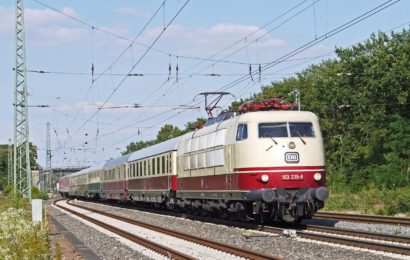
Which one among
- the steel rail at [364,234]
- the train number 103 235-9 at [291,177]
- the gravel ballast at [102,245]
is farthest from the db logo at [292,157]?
the gravel ballast at [102,245]

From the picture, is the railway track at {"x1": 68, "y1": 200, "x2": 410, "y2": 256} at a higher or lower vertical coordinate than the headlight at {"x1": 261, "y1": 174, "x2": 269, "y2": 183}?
lower

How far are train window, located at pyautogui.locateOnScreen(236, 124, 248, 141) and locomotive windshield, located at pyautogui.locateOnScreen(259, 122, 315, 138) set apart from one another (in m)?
0.45

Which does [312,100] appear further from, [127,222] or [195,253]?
[195,253]

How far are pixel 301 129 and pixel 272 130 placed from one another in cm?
93

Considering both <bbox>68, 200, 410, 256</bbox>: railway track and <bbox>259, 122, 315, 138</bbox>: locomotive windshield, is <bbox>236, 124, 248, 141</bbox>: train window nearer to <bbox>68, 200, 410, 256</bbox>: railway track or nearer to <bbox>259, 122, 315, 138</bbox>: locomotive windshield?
<bbox>259, 122, 315, 138</bbox>: locomotive windshield

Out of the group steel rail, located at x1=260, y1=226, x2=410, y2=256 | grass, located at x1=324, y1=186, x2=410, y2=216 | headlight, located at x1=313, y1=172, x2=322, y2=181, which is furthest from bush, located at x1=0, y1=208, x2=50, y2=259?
grass, located at x1=324, y1=186, x2=410, y2=216

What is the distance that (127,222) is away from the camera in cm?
2862

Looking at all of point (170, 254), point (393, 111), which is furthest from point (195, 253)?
point (393, 111)

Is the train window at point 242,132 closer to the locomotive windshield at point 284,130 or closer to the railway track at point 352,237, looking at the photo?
the locomotive windshield at point 284,130

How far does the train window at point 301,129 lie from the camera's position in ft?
66.3

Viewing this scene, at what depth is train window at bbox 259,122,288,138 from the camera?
790 inches

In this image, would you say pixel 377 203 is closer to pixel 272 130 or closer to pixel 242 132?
pixel 272 130

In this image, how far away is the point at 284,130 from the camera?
66.2 feet

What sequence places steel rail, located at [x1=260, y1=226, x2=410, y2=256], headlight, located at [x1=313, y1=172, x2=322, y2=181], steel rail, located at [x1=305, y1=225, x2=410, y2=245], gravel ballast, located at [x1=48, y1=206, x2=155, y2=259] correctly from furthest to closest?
headlight, located at [x1=313, y1=172, x2=322, y2=181] → gravel ballast, located at [x1=48, y1=206, x2=155, y2=259] → steel rail, located at [x1=305, y1=225, x2=410, y2=245] → steel rail, located at [x1=260, y1=226, x2=410, y2=256]
